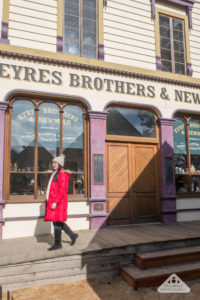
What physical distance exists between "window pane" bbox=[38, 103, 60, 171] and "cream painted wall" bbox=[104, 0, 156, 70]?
222 cm

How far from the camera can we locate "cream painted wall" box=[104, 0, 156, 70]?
6.86m

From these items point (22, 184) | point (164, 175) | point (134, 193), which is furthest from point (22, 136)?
point (164, 175)

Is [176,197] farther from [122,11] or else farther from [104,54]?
[122,11]

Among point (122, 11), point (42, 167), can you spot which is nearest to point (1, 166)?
point (42, 167)

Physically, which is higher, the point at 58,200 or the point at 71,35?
the point at 71,35

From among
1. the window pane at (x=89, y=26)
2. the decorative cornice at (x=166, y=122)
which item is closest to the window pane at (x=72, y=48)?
the window pane at (x=89, y=26)

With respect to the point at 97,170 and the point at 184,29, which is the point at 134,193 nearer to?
the point at 97,170

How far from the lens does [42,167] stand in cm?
584

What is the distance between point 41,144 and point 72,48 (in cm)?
280

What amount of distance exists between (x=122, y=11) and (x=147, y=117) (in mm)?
3194

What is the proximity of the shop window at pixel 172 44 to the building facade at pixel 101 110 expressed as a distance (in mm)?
35

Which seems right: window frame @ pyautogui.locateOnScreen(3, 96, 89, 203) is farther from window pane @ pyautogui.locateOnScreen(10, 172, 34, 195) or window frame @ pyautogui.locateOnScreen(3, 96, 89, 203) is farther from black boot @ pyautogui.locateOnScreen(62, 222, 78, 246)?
black boot @ pyautogui.locateOnScreen(62, 222, 78, 246)

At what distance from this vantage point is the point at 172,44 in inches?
305

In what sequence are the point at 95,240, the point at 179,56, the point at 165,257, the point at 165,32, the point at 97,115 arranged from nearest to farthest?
1. the point at 165,257
2. the point at 95,240
3. the point at 97,115
4. the point at 165,32
5. the point at 179,56
